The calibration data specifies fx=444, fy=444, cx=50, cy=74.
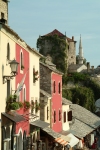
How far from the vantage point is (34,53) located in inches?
1300

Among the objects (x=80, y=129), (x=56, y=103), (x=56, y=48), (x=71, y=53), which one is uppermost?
(x=56, y=48)

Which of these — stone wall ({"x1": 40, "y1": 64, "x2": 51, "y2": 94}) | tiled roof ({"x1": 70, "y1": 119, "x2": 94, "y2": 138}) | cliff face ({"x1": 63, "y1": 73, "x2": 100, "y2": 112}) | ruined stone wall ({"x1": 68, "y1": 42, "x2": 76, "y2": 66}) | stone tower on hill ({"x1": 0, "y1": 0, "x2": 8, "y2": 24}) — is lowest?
tiled roof ({"x1": 70, "y1": 119, "x2": 94, "y2": 138})

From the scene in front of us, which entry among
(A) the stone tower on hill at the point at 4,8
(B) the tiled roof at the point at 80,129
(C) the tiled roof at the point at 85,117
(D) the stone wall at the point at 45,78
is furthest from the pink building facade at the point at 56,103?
(C) the tiled roof at the point at 85,117

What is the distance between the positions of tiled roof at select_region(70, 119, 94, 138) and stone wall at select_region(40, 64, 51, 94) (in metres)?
7.89

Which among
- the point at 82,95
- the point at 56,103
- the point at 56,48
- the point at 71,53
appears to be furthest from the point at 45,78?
the point at 71,53

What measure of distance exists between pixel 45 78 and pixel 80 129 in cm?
1173

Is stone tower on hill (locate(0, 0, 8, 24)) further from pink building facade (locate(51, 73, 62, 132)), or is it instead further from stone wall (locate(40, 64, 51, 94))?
pink building facade (locate(51, 73, 62, 132))

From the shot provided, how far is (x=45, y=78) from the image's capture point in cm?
3778

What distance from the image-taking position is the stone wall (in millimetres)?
37594

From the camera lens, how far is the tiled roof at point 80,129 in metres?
44.5

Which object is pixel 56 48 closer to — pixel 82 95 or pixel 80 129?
pixel 82 95

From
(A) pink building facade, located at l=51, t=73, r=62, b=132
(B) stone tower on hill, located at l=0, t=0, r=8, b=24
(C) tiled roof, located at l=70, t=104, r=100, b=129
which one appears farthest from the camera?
(C) tiled roof, located at l=70, t=104, r=100, b=129

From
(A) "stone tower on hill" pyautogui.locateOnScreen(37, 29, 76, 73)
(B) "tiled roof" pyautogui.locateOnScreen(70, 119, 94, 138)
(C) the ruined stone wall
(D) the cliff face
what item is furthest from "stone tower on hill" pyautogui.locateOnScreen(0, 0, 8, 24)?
(C) the ruined stone wall

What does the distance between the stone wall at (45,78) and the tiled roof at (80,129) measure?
25.9 ft
